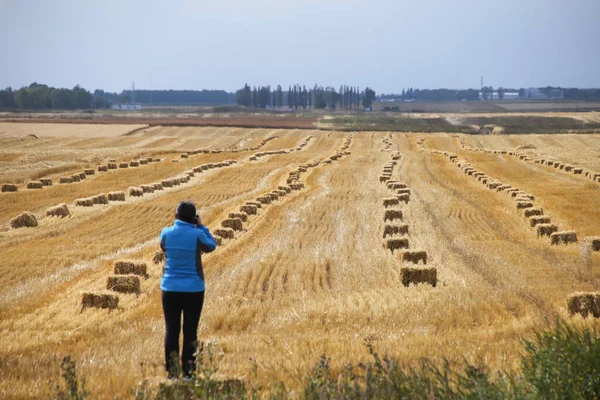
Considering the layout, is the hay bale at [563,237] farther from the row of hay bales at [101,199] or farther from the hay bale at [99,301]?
the row of hay bales at [101,199]

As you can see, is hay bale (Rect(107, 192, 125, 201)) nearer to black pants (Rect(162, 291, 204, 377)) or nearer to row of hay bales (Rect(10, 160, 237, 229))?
row of hay bales (Rect(10, 160, 237, 229))

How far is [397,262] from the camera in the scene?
775 inches

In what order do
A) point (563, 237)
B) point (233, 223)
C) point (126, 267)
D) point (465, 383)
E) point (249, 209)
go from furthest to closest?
1. point (249, 209)
2. point (233, 223)
3. point (563, 237)
4. point (126, 267)
5. point (465, 383)

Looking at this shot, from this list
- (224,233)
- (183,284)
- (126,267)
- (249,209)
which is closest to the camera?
(183,284)

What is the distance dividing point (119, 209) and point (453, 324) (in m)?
19.6

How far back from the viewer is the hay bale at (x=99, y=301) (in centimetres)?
1455

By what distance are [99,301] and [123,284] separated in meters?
1.30

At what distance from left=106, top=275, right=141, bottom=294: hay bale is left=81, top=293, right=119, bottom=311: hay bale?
4.00ft

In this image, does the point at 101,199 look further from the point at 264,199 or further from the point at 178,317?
the point at 178,317

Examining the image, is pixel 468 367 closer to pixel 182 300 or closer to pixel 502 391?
pixel 502 391

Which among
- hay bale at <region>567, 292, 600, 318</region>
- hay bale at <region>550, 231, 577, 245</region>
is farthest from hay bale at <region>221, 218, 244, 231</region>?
hay bale at <region>567, 292, 600, 318</region>

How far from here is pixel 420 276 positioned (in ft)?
57.0

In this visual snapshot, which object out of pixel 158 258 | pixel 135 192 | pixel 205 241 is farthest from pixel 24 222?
pixel 205 241

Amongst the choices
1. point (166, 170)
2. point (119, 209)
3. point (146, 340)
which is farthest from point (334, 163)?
point (146, 340)
